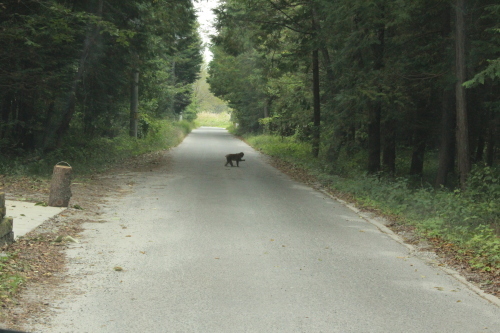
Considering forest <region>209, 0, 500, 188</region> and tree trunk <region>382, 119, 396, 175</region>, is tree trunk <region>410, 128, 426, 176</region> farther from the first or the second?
tree trunk <region>382, 119, 396, 175</region>

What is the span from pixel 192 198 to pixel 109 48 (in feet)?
32.6

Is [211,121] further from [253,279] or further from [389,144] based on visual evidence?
[253,279]

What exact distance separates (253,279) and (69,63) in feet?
46.2

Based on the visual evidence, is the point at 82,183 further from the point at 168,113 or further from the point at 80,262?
the point at 168,113

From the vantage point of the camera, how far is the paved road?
5.03m

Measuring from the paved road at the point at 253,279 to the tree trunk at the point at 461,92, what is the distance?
193 inches

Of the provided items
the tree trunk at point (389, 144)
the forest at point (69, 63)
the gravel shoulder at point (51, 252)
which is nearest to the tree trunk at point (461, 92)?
the gravel shoulder at point (51, 252)

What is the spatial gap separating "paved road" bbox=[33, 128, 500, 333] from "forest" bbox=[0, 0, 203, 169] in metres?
6.34

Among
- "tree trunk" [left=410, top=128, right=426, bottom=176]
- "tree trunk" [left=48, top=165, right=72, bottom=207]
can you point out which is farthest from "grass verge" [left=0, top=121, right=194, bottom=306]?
"tree trunk" [left=410, top=128, right=426, bottom=176]

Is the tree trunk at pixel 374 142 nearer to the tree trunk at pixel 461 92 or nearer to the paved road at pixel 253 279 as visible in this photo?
the tree trunk at pixel 461 92

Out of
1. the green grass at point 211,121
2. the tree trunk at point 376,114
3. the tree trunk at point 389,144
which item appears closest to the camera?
the tree trunk at point 376,114

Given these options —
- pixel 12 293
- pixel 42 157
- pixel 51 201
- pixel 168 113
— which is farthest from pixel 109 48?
pixel 168 113

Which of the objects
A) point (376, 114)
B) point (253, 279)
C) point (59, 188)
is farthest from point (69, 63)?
point (253, 279)

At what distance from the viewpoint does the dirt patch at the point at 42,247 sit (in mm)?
4977
